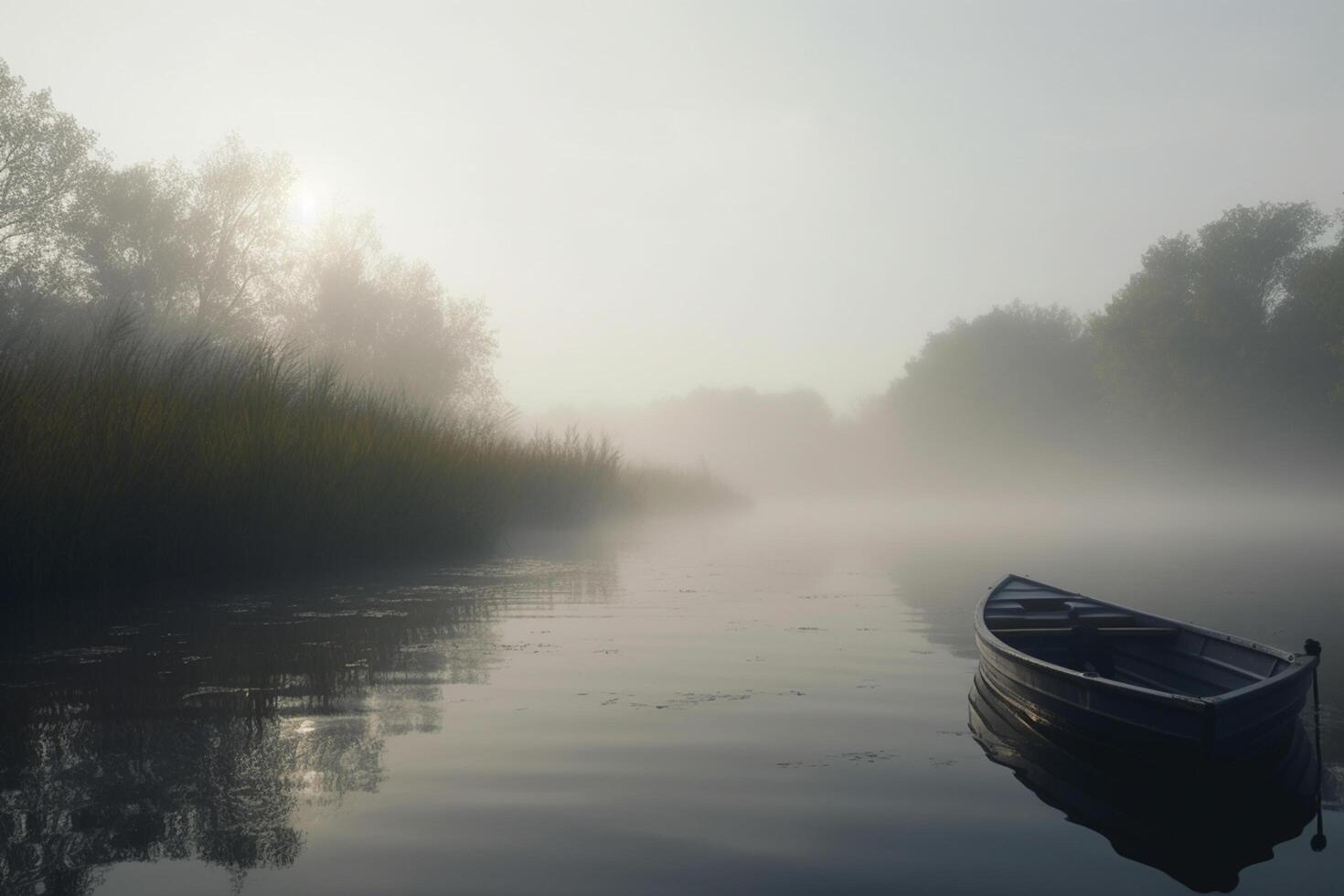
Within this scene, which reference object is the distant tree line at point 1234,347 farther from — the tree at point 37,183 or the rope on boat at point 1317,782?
the tree at point 37,183

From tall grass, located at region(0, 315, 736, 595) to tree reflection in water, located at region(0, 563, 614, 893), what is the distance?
0.92 metres

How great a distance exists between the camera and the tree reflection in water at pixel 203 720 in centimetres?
344

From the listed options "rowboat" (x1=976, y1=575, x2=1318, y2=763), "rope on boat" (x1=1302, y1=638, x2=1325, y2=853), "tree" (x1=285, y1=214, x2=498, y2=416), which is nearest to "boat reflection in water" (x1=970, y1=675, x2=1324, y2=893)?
"rope on boat" (x1=1302, y1=638, x2=1325, y2=853)

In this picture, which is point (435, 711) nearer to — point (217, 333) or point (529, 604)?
point (529, 604)

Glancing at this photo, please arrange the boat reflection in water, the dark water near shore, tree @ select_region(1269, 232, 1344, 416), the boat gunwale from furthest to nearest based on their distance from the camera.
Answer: tree @ select_region(1269, 232, 1344, 416)
the boat gunwale
the boat reflection in water
the dark water near shore

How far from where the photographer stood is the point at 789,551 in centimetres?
1767

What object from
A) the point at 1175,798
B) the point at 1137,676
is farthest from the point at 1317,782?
the point at 1137,676

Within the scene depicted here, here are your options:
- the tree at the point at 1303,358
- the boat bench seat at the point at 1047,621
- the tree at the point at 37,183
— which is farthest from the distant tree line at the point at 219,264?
the tree at the point at 1303,358

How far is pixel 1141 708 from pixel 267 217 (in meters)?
45.3

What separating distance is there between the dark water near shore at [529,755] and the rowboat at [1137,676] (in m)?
0.40

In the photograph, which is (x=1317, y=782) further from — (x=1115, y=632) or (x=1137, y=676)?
(x=1115, y=632)

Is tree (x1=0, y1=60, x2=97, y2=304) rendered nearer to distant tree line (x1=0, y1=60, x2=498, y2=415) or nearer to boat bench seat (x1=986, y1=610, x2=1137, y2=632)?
distant tree line (x1=0, y1=60, x2=498, y2=415)

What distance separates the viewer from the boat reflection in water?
143 inches

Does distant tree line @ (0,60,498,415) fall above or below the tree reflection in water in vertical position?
above
